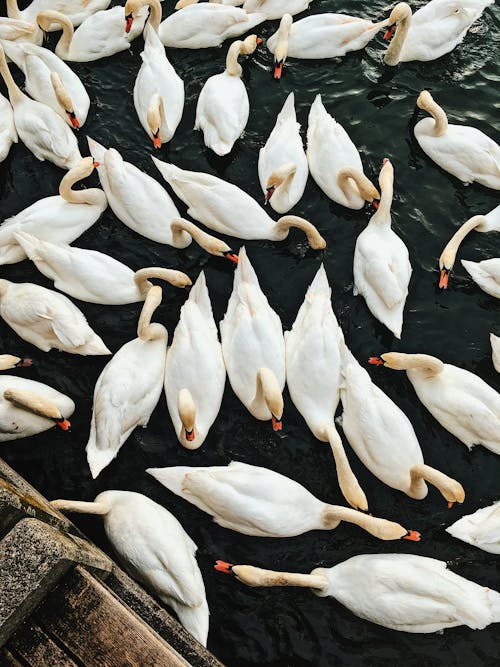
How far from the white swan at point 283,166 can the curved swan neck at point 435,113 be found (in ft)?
5.42

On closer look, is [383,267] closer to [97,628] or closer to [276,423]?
[276,423]

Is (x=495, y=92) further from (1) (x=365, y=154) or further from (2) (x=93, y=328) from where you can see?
(2) (x=93, y=328)

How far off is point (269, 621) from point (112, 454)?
2147 millimetres

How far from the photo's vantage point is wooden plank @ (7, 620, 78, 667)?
202 inches

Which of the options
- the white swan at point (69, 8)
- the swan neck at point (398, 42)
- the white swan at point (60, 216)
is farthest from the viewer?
the white swan at point (69, 8)

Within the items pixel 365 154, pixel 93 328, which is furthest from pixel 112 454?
pixel 365 154

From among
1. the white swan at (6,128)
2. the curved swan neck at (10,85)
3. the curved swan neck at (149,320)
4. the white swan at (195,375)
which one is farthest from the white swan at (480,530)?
the curved swan neck at (10,85)

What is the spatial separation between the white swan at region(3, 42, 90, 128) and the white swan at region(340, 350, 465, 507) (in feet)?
17.2

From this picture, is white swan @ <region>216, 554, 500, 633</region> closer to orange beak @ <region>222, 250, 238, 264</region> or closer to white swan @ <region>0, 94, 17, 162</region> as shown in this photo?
orange beak @ <region>222, 250, 238, 264</region>

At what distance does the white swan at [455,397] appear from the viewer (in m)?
7.57

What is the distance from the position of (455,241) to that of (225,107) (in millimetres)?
3400

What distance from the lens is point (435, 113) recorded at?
9641 mm

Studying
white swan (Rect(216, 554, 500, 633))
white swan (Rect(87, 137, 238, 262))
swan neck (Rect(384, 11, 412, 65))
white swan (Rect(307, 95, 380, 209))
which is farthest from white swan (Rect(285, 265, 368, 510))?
swan neck (Rect(384, 11, 412, 65))

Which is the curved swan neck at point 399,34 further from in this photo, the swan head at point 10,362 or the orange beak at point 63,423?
the orange beak at point 63,423
